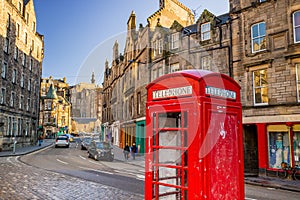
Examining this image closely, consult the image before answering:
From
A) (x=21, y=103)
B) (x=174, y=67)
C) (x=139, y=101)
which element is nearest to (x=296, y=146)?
(x=174, y=67)

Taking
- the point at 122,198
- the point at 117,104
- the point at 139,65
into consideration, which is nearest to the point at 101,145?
the point at 139,65

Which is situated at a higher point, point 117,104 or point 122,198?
point 117,104

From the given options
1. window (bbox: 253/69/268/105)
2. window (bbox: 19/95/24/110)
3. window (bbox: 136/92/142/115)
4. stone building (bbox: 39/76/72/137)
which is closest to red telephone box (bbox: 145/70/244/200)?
window (bbox: 253/69/268/105)

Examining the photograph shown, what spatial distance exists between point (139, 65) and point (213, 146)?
27.1m

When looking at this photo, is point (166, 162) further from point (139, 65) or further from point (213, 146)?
point (139, 65)

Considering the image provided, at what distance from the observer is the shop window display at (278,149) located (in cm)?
1531

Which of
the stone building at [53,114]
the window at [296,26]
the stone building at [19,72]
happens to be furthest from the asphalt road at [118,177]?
the stone building at [53,114]

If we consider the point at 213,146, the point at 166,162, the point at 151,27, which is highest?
the point at 151,27

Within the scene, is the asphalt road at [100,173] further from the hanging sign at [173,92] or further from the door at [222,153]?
the hanging sign at [173,92]

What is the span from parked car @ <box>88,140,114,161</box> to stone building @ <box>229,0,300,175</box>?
11362 millimetres

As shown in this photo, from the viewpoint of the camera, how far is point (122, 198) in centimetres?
811

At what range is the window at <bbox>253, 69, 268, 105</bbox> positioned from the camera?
54.3 ft

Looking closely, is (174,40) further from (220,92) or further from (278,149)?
(220,92)

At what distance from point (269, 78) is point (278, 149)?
442cm
